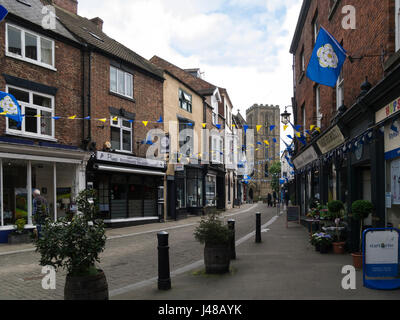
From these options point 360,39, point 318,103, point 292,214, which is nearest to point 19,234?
point 292,214

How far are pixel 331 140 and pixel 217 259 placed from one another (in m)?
6.39

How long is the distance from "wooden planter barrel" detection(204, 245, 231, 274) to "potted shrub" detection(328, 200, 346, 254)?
143 inches

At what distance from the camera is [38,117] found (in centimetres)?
1451

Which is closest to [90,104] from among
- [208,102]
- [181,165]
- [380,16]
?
[181,165]

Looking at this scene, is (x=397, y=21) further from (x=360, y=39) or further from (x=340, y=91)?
(x=340, y=91)

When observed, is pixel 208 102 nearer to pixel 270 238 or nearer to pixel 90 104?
pixel 90 104

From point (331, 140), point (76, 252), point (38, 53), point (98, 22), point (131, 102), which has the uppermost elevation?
point (98, 22)

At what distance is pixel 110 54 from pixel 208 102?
15.2 m

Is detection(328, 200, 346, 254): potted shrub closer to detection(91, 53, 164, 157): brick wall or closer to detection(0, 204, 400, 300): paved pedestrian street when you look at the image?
detection(0, 204, 400, 300): paved pedestrian street

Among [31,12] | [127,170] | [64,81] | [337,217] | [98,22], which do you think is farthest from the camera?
[98,22]

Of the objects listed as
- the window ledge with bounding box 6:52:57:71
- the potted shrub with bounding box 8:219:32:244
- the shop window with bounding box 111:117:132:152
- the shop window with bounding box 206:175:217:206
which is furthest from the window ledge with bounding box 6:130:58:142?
the shop window with bounding box 206:175:217:206

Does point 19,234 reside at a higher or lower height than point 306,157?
lower

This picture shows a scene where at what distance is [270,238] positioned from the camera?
525 inches

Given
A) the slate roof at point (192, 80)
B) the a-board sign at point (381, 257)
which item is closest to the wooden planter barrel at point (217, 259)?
the a-board sign at point (381, 257)
